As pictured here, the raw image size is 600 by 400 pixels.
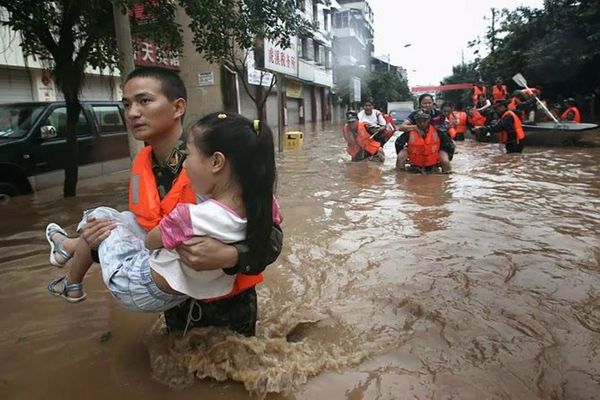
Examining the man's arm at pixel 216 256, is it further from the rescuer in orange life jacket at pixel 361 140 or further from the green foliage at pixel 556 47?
the green foliage at pixel 556 47

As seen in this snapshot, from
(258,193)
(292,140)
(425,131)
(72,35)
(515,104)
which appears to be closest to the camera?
(258,193)

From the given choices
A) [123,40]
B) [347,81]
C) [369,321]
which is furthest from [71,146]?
[347,81]

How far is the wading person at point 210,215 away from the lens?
1778mm

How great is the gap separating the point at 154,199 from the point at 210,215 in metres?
0.50

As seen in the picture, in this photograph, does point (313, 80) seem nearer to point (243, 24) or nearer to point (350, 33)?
point (350, 33)

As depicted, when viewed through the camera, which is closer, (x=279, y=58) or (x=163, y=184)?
(x=163, y=184)

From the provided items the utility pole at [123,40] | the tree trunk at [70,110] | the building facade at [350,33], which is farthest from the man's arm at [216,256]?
the building facade at [350,33]

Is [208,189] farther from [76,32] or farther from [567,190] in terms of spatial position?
[567,190]

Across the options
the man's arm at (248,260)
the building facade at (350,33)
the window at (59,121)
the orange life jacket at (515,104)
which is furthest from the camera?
the building facade at (350,33)

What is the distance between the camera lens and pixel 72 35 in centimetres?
594

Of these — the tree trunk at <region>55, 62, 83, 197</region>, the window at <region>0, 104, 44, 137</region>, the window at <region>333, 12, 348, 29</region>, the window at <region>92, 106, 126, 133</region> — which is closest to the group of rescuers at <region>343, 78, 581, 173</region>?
the window at <region>92, 106, 126, 133</region>

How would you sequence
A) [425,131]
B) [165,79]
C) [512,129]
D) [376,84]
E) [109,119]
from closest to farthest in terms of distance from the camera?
[165,79] < [109,119] < [425,131] < [512,129] < [376,84]

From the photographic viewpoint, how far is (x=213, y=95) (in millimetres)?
11148

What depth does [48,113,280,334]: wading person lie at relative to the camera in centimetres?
178
